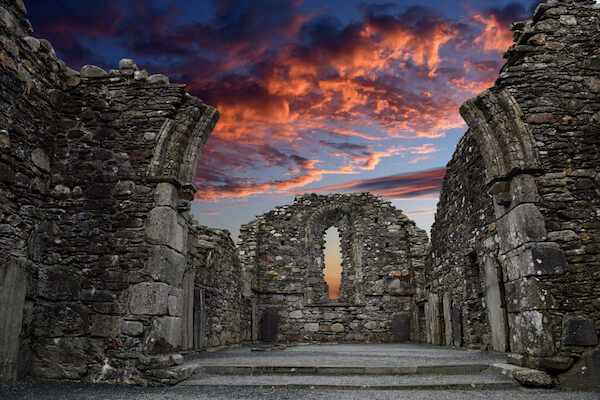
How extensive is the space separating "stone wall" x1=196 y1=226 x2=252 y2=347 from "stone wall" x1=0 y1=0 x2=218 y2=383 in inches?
159

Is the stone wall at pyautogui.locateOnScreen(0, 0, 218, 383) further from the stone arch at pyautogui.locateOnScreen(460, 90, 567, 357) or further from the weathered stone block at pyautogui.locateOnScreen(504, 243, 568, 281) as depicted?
the weathered stone block at pyautogui.locateOnScreen(504, 243, 568, 281)

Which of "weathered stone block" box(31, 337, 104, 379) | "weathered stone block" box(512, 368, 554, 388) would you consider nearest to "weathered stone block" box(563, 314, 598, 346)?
"weathered stone block" box(512, 368, 554, 388)

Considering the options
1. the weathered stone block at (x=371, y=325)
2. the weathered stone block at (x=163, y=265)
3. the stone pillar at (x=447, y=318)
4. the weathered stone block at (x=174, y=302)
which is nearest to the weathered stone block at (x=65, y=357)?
the weathered stone block at (x=174, y=302)

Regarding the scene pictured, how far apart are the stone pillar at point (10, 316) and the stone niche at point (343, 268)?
10072 mm

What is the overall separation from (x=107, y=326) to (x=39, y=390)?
3.11 ft

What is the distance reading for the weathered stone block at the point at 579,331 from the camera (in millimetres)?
4992

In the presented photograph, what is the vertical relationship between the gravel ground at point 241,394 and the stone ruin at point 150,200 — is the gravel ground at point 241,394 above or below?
below

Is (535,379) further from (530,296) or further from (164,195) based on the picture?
(164,195)

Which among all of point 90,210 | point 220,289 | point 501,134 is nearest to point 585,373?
point 501,134

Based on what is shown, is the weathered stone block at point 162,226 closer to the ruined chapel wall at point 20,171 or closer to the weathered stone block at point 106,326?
the weathered stone block at point 106,326

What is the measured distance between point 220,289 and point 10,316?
6501 mm

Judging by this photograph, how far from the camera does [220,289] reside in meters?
11.3

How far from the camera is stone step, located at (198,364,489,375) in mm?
5789

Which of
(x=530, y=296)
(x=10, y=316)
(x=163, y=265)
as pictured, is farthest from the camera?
(x=163, y=265)
